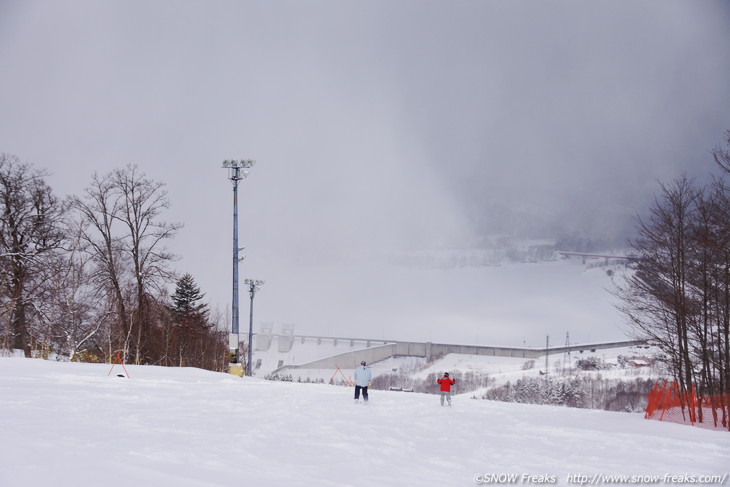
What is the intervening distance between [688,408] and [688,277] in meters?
4.67

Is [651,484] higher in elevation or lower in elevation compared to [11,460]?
lower

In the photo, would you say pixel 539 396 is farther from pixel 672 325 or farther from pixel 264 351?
pixel 264 351

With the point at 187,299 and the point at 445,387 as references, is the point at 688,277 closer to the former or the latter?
the point at 445,387

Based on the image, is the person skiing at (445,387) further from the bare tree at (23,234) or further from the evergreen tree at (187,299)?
the evergreen tree at (187,299)

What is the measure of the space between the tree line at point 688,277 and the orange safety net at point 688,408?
0.55 metres

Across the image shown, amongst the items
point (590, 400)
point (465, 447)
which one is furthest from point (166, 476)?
point (590, 400)

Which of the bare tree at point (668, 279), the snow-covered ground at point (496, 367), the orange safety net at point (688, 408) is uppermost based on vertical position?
the bare tree at point (668, 279)

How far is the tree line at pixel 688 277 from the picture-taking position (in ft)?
64.5

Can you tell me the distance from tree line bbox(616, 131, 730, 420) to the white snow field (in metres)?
3.70

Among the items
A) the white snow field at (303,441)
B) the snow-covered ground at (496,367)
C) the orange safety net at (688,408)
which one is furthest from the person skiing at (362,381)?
the snow-covered ground at (496,367)

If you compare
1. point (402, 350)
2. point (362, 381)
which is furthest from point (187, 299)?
point (402, 350)

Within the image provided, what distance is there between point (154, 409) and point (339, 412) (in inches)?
213

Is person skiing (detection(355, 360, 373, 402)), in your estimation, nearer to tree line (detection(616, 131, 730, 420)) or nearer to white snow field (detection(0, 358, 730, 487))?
white snow field (detection(0, 358, 730, 487))

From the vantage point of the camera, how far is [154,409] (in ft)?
50.6
